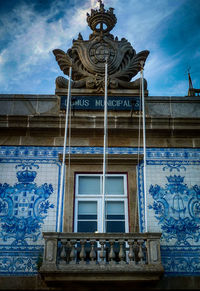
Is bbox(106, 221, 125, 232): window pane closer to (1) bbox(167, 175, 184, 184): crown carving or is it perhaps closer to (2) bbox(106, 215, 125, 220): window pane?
(2) bbox(106, 215, 125, 220): window pane

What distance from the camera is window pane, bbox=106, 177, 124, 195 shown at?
10422 mm

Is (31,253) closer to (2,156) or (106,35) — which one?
(2,156)

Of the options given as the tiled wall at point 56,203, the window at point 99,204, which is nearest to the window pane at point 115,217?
the window at point 99,204

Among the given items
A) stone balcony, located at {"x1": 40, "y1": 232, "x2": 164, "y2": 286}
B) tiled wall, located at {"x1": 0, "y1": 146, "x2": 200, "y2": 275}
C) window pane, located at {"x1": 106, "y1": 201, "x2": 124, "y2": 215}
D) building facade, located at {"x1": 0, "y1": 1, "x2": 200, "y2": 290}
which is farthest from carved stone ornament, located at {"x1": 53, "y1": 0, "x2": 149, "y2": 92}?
stone balcony, located at {"x1": 40, "y1": 232, "x2": 164, "y2": 286}

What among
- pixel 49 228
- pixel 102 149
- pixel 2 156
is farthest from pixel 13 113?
pixel 49 228

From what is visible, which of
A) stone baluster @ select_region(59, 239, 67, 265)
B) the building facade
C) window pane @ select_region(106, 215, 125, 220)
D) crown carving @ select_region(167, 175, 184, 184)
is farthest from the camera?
crown carving @ select_region(167, 175, 184, 184)

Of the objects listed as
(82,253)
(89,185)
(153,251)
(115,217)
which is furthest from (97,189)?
(153,251)

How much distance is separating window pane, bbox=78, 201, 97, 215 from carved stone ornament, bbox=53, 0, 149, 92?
135 inches

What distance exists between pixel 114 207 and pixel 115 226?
18.9 inches

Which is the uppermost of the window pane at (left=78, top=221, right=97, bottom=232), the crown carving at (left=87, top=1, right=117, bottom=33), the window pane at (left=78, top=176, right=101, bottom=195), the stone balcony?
the crown carving at (left=87, top=1, right=117, bottom=33)

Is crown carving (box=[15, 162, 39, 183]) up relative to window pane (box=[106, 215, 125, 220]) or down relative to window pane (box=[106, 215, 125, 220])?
up

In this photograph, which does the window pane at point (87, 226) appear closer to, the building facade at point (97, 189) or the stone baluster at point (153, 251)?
the building facade at point (97, 189)

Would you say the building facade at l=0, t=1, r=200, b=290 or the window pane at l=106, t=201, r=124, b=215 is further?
the window pane at l=106, t=201, r=124, b=215

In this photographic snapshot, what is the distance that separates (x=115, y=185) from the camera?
10500 mm
